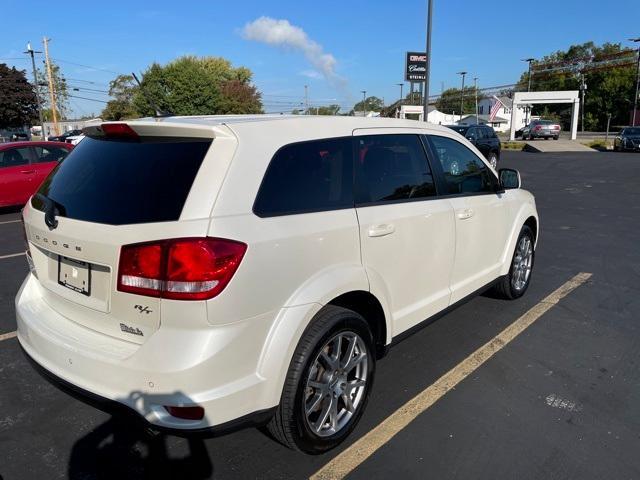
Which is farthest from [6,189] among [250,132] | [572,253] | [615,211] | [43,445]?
[615,211]

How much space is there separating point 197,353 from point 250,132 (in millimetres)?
1029

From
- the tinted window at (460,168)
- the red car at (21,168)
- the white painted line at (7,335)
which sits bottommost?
the white painted line at (7,335)

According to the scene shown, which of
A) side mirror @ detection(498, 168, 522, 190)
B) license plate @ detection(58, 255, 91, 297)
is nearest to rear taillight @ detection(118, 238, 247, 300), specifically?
license plate @ detection(58, 255, 91, 297)

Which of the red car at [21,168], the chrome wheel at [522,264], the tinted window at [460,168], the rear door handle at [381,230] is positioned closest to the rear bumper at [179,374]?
the rear door handle at [381,230]

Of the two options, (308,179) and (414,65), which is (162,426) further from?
(414,65)

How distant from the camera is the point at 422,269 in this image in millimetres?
3213

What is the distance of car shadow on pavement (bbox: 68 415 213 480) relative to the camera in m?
2.47

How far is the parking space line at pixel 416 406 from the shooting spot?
2.55 metres

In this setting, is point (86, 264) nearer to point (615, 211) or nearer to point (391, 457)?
point (391, 457)

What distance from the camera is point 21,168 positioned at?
33.3 ft

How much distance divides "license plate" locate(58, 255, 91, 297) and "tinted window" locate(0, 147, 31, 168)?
9119mm

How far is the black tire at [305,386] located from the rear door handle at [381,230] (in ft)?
1.49

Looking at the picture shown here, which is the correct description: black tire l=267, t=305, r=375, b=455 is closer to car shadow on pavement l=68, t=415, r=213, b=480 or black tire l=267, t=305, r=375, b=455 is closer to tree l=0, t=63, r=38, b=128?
car shadow on pavement l=68, t=415, r=213, b=480

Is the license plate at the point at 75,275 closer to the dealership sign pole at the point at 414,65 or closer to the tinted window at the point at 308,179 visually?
the tinted window at the point at 308,179
